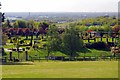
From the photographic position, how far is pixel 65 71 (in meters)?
27.5

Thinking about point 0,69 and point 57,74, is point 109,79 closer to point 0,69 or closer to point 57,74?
point 57,74

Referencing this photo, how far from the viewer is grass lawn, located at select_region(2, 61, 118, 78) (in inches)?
1013

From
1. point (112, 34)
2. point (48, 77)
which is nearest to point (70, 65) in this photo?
point (48, 77)

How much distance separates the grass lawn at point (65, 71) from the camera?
25.7 meters

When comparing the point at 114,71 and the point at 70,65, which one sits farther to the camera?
the point at 70,65

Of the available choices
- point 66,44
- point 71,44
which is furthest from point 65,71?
point 66,44

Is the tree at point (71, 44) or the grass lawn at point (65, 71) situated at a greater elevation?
the grass lawn at point (65, 71)

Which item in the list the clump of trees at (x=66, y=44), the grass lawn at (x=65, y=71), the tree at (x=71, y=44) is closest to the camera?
the grass lawn at (x=65, y=71)

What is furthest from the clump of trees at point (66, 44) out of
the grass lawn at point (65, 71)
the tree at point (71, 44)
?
the grass lawn at point (65, 71)

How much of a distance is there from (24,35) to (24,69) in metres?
66.2

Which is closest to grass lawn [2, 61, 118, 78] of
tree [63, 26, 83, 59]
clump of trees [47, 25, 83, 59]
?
tree [63, 26, 83, 59]

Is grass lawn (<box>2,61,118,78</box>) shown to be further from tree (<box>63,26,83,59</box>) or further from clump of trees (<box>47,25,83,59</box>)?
clump of trees (<box>47,25,83,59</box>)

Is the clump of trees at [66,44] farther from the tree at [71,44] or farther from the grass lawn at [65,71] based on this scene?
the grass lawn at [65,71]

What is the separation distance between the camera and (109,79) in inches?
960
